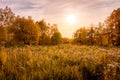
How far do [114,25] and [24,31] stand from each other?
20.1 meters

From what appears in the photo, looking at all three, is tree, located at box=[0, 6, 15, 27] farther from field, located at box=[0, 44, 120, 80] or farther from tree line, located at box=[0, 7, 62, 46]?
field, located at box=[0, 44, 120, 80]

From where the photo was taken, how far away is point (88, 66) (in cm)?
700

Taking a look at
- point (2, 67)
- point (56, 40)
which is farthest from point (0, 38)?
point (2, 67)

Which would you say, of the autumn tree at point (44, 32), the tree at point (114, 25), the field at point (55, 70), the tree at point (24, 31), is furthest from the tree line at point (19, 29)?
the field at point (55, 70)

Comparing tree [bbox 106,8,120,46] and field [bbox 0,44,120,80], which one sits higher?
tree [bbox 106,8,120,46]

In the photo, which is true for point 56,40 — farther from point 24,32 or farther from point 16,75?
point 16,75

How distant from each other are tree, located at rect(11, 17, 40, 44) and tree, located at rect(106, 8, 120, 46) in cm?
1657

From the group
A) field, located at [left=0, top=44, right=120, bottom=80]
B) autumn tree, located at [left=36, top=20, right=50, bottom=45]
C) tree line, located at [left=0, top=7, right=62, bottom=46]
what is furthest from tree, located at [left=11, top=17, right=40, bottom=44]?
field, located at [left=0, top=44, right=120, bottom=80]

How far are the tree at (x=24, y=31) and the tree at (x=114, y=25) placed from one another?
54.3ft

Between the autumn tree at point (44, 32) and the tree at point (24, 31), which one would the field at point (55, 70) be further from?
the autumn tree at point (44, 32)

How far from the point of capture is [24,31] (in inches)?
1815

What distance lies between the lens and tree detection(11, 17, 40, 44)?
46053mm

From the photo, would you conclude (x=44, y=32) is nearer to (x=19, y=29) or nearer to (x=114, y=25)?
(x=19, y=29)

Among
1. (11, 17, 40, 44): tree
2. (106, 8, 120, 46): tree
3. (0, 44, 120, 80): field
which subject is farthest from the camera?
(11, 17, 40, 44): tree
